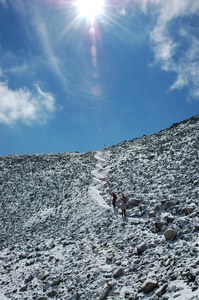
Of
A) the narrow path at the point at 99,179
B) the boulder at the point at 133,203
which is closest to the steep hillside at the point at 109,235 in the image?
the boulder at the point at 133,203

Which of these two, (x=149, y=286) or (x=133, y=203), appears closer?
(x=149, y=286)

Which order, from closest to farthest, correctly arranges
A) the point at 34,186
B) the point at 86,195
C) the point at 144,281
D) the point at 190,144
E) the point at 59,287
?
the point at 144,281, the point at 59,287, the point at 86,195, the point at 190,144, the point at 34,186

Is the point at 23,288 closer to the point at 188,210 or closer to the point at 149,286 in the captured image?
the point at 149,286

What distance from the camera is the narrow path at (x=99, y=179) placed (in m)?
Result: 28.3

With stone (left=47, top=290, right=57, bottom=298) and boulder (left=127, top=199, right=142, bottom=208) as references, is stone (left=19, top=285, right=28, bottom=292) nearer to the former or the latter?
stone (left=47, top=290, right=57, bottom=298)

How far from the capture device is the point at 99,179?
37.3 metres

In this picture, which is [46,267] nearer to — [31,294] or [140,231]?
[31,294]

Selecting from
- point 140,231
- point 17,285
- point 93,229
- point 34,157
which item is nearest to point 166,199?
point 140,231

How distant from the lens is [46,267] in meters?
19.0

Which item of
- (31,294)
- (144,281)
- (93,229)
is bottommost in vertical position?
(144,281)

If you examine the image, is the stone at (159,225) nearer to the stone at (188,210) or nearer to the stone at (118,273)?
the stone at (188,210)

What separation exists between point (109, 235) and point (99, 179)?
58.3 ft

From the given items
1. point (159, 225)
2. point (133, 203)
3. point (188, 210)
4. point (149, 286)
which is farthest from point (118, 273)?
point (133, 203)

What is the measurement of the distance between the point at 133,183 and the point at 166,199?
8.24 m
